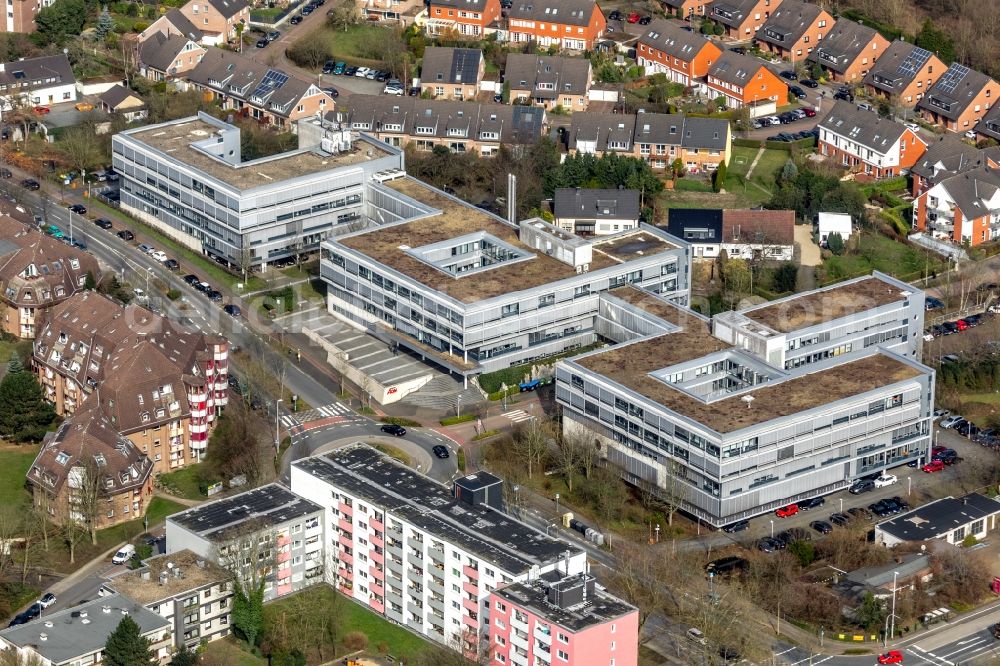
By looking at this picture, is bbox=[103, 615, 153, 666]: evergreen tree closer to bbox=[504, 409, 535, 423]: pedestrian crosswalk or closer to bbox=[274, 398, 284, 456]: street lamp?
bbox=[274, 398, 284, 456]: street lamp

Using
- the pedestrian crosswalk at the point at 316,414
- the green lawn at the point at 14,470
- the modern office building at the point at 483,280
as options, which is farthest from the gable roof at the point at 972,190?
the green lawn at the point at 14,470

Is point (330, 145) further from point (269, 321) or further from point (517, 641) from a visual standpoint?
point (517, 641)

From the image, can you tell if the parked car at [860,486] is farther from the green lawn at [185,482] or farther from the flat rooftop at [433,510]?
the green lawn at [185,482]

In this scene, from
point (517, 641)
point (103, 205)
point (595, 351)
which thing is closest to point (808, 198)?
point (595, 351)

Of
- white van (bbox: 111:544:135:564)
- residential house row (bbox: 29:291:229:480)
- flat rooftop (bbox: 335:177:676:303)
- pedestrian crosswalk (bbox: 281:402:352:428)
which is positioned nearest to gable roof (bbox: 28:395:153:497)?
residential house row (bbox: 29:291:229:480)

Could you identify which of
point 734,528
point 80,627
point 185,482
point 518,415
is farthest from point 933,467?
point 80,627
